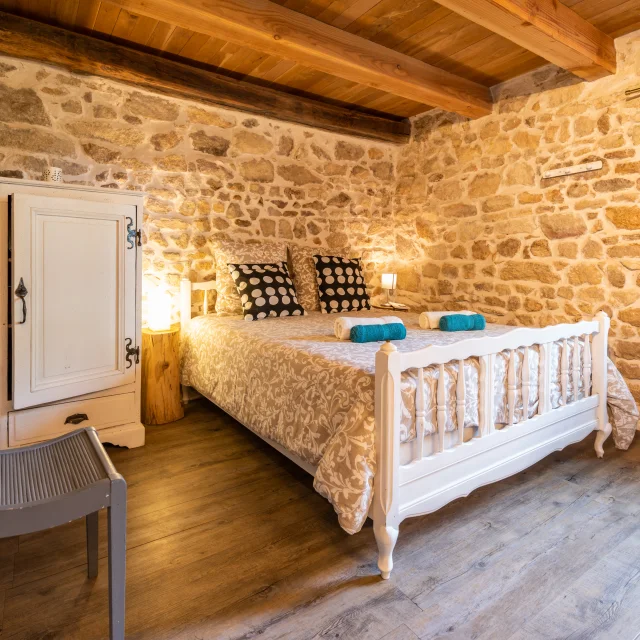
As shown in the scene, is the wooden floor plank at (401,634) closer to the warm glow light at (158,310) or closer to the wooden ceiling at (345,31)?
the warm glow light at (158,310)

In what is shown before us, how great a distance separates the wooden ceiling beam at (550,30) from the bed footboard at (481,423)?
153 cm

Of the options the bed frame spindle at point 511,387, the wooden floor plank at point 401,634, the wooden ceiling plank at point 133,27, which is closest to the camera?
the wooden floor plank at point 401,634

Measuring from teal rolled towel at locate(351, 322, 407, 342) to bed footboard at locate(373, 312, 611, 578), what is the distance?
1.70 feet

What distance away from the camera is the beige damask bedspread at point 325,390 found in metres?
1.50

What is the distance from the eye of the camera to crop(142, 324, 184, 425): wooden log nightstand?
9.30 ft

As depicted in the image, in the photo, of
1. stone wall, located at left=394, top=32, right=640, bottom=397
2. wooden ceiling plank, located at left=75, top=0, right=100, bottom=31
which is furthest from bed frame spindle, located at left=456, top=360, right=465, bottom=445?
wooden ceiling plank, located at left=75, top=0, right=100, bottom=31

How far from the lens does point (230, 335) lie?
2.61 meters

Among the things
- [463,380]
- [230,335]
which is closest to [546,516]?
[463,380]

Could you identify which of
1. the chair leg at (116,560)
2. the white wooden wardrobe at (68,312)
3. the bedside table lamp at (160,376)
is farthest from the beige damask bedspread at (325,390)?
the chair leg at (116,560)

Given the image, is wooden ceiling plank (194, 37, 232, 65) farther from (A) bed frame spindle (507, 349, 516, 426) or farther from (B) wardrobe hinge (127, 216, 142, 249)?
(A) bed frame spindle (507, 349, 516, 426)

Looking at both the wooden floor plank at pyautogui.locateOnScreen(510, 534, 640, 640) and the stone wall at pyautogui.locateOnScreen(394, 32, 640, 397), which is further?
the stone wall at pyautogui.locateOnScreen(394, 32, 640, 397)

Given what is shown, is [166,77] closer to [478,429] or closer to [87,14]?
[87,14]

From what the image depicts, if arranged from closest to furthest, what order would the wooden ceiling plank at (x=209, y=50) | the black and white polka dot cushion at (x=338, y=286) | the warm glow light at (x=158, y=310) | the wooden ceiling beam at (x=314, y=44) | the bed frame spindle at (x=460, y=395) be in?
1. the bed frame spindle at (x=460, y=395)
2. the wooden ceiling beam at (x=314, y=44)
3. the wooden ceiling plank at (x=209, y=50)
4. the warm glow light at (x=158, y=310)
5. the black and white polka dot cushion at (x=338, y=286)

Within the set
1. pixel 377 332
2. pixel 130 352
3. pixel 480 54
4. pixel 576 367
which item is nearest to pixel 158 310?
pixel 130 352
